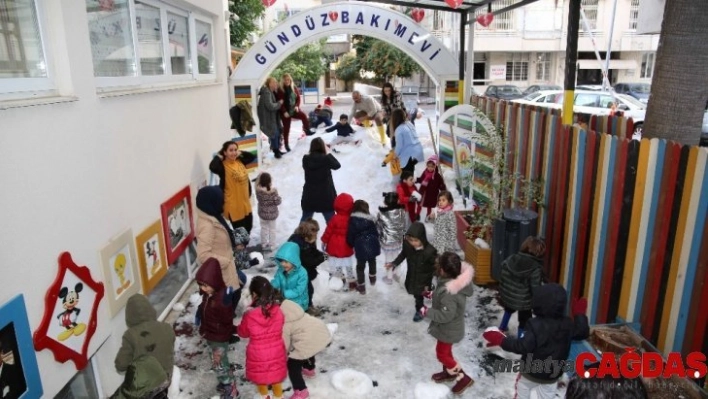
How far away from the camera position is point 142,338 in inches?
144

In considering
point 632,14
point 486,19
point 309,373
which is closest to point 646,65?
point 632,14

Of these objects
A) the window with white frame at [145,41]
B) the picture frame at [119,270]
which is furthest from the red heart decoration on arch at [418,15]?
the picture frame at [119,270]

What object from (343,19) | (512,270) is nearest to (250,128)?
(343,19)

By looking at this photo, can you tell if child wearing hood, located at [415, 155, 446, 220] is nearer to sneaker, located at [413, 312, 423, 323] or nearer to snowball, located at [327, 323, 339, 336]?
sneaker, located at [413, 312, 423, 323]

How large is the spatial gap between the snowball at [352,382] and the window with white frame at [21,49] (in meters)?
3.15

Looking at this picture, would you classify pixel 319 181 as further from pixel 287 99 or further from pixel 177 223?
pixel 287 99

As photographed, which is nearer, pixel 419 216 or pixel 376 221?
pixel 376 221

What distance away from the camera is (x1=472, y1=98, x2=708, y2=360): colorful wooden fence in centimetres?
386

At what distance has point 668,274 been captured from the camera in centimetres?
408

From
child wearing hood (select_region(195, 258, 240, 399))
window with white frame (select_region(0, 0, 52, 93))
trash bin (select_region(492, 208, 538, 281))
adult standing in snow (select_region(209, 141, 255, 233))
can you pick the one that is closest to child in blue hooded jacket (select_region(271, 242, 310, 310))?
child wearing hood (select_region(195, 258, 240, 399))

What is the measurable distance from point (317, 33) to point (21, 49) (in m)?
7.30

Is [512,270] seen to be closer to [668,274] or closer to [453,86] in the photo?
[668,274]

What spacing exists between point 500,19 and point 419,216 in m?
28.1

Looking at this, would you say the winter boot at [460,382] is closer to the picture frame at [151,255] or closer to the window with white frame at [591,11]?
the picture frame at [151,255]
